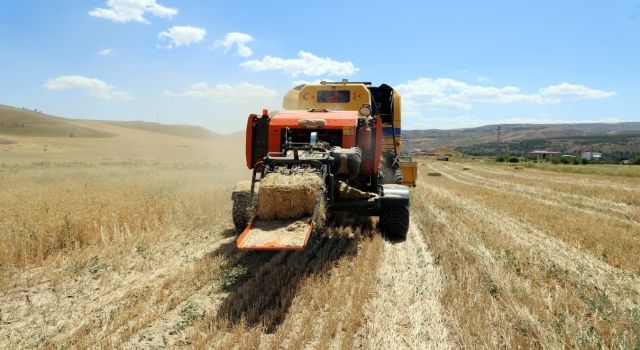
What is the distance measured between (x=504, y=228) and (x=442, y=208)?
9.49 feet

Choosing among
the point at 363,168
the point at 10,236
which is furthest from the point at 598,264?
the point at 10,236

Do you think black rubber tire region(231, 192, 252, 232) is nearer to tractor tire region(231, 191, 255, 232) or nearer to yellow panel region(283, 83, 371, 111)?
tractor tire region(231, 191, 255, 232)

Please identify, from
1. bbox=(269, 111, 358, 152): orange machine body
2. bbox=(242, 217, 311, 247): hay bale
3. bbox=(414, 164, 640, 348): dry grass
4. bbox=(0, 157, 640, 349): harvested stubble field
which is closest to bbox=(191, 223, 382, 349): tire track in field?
bbox=(0, 157, 640, 349): harvested stubble field

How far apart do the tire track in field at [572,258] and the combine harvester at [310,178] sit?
86.9 inches

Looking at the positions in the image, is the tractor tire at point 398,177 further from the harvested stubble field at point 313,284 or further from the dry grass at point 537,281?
the harvested stubble field at point 313,284

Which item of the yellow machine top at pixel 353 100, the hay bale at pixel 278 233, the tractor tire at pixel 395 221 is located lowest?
the tractor tire at pixel 395 221

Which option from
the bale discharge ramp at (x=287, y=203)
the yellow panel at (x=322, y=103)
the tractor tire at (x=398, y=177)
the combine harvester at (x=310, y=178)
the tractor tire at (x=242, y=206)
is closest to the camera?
the bale discharge ramp at (x=287, y=203)

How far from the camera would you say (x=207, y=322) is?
4445 mm

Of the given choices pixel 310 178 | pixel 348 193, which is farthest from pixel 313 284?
pixel 348 193

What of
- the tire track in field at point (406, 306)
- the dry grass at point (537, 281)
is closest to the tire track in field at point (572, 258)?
the dry grass at point (537, 281)

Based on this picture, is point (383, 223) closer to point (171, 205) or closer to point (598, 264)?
point (598, 264)

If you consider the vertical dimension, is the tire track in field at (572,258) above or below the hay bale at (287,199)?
below

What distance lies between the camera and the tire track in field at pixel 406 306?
411 centimetres

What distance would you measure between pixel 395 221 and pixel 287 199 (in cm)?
252
